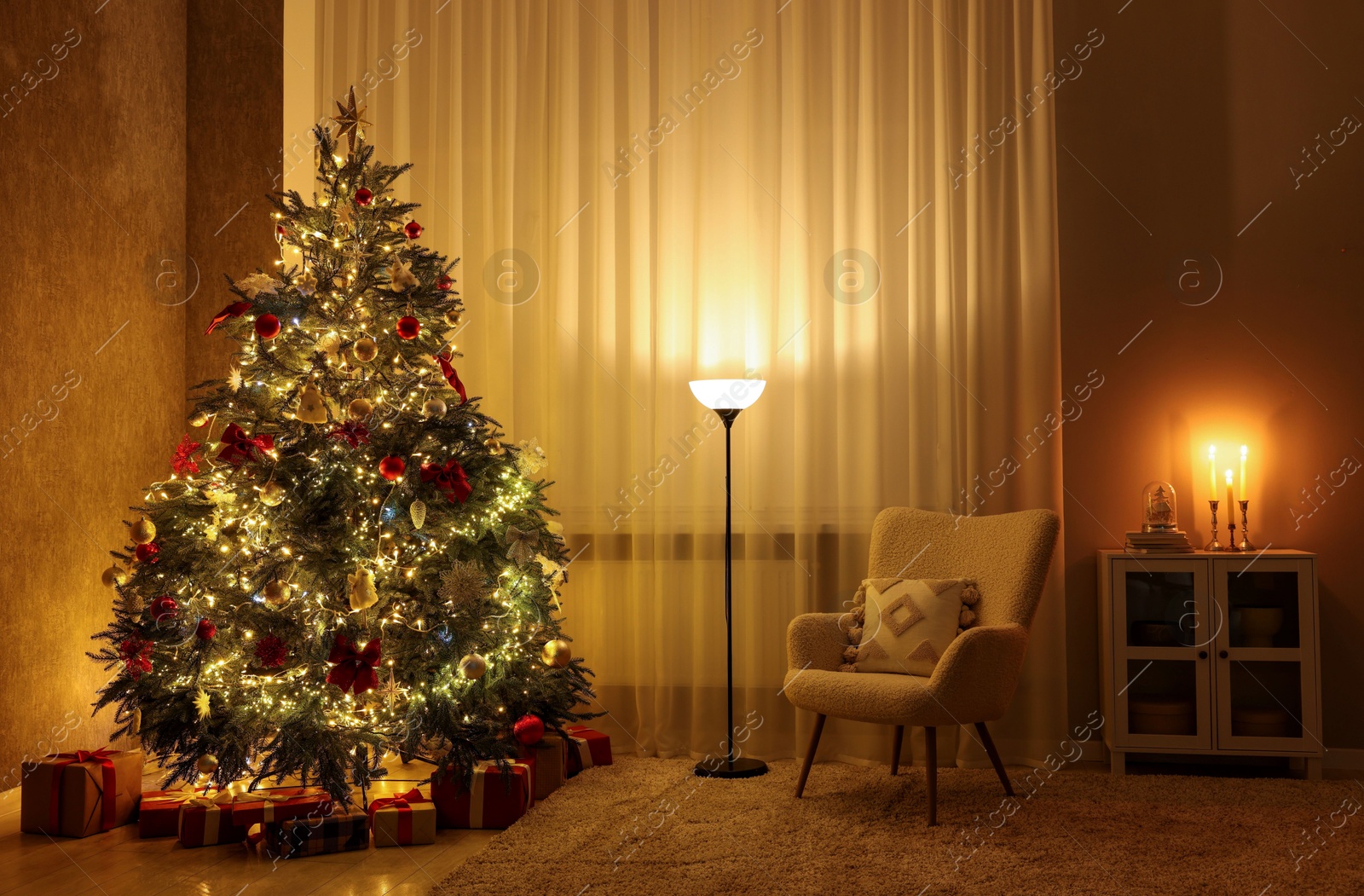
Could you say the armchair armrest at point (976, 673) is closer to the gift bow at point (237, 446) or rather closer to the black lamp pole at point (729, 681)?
the black lamp pole at point (729, 681)

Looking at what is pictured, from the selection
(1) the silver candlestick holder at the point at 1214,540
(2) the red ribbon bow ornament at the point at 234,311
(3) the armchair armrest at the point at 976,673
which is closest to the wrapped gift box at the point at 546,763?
(3) the armchair armrest at the point at 976,673

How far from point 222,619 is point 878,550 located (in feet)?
6.85

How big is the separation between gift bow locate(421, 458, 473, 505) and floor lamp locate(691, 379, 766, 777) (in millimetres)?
953

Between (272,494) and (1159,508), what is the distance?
9.51 feet

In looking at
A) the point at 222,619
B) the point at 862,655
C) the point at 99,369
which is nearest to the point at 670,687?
the point at 862,655

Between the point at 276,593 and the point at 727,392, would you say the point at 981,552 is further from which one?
the point at 276,593

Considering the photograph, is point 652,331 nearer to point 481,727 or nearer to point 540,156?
point 540,156

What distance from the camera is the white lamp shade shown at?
11.8 feet

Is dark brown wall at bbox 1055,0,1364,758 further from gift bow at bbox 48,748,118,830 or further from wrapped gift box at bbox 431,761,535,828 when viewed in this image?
gift bow at bbox 48,748,118,830

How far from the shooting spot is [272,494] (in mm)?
2867

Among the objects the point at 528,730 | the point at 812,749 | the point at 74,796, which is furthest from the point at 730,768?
the point at 74,796

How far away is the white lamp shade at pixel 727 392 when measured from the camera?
3609mm

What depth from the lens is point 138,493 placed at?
13.0 feet

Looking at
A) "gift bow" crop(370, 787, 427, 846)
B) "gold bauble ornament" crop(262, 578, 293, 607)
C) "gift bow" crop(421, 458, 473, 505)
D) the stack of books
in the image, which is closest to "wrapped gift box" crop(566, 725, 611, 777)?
"gift bow" crop(370, 787, 427, 846)
